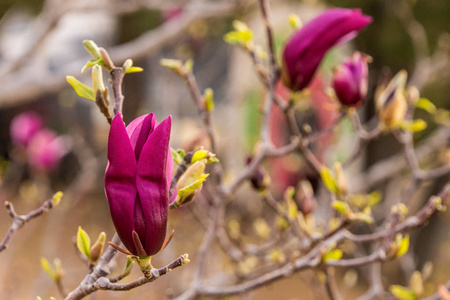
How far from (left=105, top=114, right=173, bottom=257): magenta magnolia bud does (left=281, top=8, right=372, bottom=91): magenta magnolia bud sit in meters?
0.30

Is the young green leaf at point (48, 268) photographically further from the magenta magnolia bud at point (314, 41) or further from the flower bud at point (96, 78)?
the magenta magnolia bud at point (314, 41)

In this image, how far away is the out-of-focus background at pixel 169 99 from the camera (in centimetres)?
154

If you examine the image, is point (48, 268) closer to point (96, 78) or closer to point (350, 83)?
point (96, 78)

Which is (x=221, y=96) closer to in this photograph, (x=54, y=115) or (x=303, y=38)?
(x=54, y=115)

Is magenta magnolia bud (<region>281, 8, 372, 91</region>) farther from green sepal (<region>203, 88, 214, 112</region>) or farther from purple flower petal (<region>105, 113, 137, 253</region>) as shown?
purple flower petal (<region>105, 113, 137, 253</region>)

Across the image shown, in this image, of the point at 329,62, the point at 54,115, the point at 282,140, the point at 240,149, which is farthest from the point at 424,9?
the point at 54,115

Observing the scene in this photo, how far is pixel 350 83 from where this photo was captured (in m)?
0.69

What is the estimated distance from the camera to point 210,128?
69cm

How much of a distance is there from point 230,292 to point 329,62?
123 inches

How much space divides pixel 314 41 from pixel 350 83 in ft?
0.40

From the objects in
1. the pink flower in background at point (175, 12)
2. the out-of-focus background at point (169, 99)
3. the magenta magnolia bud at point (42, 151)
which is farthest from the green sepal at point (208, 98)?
the pink flower in background at point (175, 12)

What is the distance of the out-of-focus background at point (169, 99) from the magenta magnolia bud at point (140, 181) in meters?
0.31

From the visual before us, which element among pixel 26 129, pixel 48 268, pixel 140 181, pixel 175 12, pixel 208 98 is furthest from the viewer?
pixel 175 12

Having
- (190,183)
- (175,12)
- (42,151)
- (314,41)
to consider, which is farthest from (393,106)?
(175,12)
